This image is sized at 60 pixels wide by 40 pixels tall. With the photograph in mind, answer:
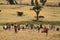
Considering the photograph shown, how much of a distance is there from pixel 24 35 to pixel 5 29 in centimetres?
440

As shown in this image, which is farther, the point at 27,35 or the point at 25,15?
the point at 25,15

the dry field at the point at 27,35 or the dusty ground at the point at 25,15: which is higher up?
the dry field at the point at 27,35

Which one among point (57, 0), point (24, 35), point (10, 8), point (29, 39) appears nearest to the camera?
point (29, 39)

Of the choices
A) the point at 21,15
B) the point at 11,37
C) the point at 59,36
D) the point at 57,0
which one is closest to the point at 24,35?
the point at 11,37

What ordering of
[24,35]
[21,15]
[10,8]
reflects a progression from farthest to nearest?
[10,8] < [21,15] < [24,35]

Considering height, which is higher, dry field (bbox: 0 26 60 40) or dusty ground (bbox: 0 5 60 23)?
dry field (bbox: 0 26 60 40)

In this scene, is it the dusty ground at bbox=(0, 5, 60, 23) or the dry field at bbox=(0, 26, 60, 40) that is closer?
the dry field at bbox=(0, 26, 60, 40)

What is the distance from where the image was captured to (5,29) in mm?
38562

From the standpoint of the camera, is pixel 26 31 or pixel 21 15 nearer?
pixel 26 31

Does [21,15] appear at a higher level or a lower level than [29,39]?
lower

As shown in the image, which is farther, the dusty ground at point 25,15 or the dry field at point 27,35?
the dusty ground at point 25,15

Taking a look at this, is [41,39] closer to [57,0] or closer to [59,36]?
[59,36]

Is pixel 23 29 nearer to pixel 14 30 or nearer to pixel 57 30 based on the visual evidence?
pixel 14 30

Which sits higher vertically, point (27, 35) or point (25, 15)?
point (27, 35)
